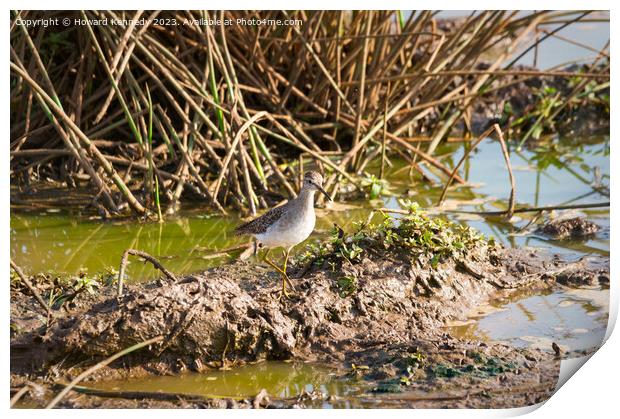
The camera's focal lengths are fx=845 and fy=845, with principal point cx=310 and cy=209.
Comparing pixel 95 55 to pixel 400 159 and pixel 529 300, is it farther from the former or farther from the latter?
pixel 529 300

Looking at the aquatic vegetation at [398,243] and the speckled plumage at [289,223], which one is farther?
the aquatic vegetation at [398,243]

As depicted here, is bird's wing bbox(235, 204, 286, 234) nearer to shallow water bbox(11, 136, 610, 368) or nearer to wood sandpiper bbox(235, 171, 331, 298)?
wood sandpiper bbox(235, 171, 331, 298)

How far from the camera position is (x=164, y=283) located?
Answer: 5.04 meters

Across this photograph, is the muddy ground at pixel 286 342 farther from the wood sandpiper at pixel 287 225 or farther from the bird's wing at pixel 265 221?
the bird's wing at pixel 265 221

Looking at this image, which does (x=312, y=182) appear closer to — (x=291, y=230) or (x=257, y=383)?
(x=291, y=230)

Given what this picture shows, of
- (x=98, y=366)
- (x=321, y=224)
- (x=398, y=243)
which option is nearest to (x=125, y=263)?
(x=98, y=366)

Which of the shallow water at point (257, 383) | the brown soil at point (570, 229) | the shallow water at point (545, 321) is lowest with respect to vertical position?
the shallow water at point (257, 383)

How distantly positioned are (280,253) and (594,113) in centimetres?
531

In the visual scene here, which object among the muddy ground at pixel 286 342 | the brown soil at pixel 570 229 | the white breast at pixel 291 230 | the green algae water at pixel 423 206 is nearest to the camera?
Result: the muddy ground at pixel 286 342

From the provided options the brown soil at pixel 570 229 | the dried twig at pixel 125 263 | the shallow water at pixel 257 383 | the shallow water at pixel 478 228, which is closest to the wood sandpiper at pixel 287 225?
the shallow water at pixel 257 383

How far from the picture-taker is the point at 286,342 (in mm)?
4762

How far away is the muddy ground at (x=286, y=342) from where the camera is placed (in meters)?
4.32
